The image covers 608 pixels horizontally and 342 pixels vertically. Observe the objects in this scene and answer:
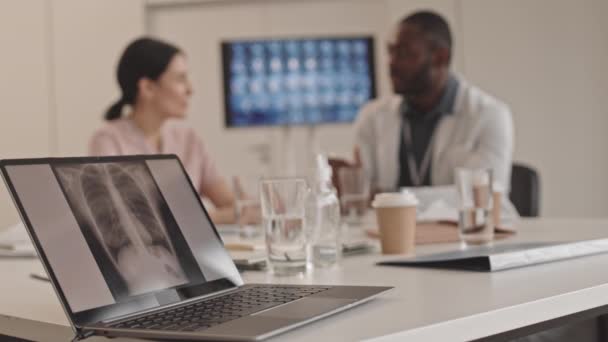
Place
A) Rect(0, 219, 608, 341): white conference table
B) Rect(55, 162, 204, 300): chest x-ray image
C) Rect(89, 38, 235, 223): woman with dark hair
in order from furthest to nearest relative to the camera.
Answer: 1. Rect(89, 38, 235, 223): woman with dark hair
2. Rect(55, 162, 204, 300): chest x-ray image
3. Rect(0, 219, 608, 341): white conference table

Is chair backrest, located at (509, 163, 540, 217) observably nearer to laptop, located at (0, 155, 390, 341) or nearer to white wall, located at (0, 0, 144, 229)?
laptop, located at (0, 155, 390, 341)

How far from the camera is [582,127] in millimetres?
4781

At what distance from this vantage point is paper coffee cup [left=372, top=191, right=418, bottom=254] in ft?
4.41

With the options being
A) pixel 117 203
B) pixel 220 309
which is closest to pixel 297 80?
pixel 117 203

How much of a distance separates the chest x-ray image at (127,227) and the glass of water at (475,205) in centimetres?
65

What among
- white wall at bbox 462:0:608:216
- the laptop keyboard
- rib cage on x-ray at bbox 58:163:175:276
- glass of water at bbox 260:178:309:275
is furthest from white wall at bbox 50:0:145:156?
the laptop keyboard

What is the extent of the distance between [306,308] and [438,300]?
0.15 metres

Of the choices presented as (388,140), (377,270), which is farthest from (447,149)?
(377,270)

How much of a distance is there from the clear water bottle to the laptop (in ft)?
0.85

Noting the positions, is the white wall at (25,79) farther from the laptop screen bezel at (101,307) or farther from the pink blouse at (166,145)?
the laptop screen bezel at (101,307)

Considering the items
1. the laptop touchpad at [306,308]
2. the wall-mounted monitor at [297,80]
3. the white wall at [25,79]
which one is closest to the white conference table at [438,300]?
the laptop touchpad at [306,308]

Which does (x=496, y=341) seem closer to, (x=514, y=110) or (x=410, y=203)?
(x=410, y=203)

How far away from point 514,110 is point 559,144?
1.10 ft

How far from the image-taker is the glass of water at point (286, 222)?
3.68ft
